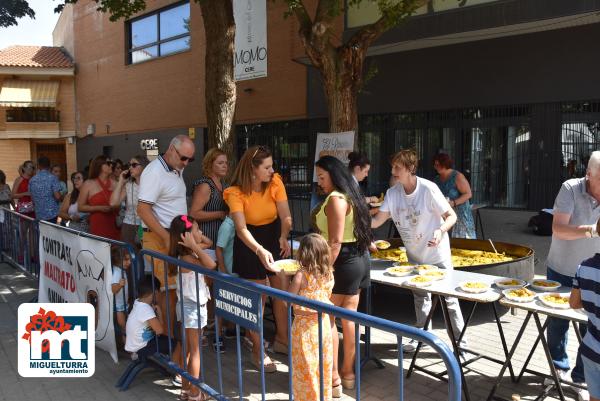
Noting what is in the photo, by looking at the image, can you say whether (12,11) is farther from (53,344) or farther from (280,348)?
(280,348)

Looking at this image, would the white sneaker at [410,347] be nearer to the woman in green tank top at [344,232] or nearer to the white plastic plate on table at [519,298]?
the woman in green tank top at [344,232]

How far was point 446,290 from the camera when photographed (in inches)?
148

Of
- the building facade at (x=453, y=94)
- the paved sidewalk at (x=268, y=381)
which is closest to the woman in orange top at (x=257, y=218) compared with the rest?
the paved sidewalk at (x=268, y=381)

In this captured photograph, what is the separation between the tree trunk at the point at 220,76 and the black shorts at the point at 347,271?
16.9 feet

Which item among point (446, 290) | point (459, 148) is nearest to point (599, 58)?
point (459, 148)

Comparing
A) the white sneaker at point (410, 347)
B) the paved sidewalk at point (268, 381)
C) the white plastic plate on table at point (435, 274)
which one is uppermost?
the white plastic plate on table at point (435, 274)

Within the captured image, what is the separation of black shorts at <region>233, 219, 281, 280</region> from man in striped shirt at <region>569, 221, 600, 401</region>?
2521 mm

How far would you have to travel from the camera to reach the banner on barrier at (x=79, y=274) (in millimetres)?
4616

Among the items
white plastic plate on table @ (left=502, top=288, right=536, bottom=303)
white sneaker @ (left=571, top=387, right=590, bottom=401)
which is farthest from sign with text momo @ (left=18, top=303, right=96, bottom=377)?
white sneaker @ (left=571, top=387, right=590, bottom=401)

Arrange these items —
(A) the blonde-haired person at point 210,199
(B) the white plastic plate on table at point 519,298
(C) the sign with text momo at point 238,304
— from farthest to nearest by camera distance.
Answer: (A) the blonde-haired person at point 210,199, (B) the white plastic plate on table at point 519,298, (C) the sign with text momo at point 238,304

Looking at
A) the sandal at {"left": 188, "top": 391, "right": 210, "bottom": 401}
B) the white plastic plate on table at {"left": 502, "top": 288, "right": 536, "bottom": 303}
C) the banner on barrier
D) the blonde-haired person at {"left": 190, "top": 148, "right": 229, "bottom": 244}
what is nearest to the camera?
the white plastic plate on table at {"left": 502, "top": 288, "right": 536, "bottom": 303}

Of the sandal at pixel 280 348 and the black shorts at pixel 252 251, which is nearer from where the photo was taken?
the black shorts at pixel 252 251

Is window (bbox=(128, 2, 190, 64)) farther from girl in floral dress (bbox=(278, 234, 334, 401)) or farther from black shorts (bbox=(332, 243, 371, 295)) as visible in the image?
girl in floral dress (bbox=(278, 234, 334, 401))

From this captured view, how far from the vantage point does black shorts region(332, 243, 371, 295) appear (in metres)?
3.99
